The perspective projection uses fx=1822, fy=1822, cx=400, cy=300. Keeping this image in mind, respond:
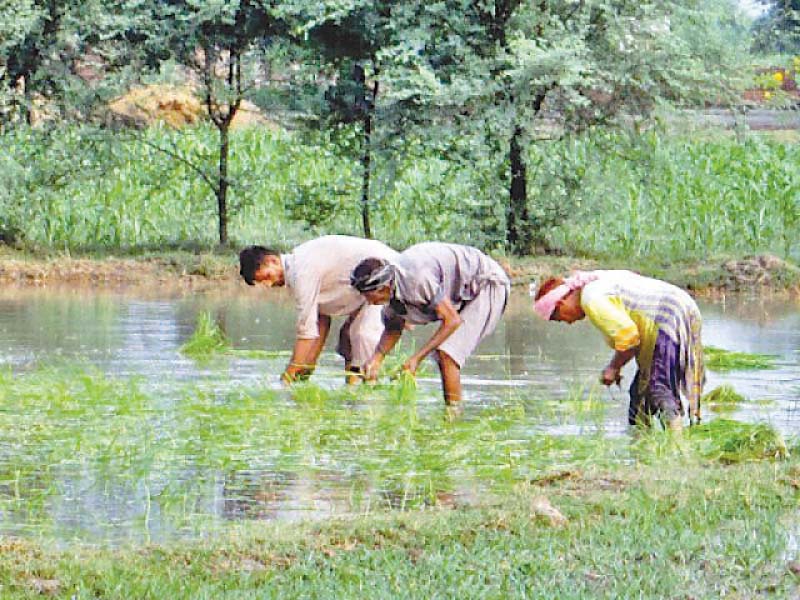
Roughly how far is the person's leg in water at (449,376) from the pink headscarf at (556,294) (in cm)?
147

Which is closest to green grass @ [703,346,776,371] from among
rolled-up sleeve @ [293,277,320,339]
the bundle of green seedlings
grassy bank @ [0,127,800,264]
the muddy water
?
the muddy water

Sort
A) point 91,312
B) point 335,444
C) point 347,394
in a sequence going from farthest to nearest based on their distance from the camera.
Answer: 1. point 91,312
2. point 347,394
3. point 335,444

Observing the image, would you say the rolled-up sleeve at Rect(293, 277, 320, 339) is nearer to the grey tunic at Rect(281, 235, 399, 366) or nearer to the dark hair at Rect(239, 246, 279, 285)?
the grey tunic at Rect(281, 235, 399, 366)

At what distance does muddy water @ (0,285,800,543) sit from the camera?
28.1 feet

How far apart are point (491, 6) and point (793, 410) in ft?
39.6

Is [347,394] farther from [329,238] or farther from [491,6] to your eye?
[491,6]

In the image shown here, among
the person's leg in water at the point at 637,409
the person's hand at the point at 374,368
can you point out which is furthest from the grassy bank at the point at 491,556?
the person's hand at the point at 374,368

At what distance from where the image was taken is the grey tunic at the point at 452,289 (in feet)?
37.2

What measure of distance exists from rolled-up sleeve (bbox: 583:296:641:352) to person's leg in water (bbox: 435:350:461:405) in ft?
5.34

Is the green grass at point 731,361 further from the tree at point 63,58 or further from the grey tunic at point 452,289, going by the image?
the tree at point 63,58

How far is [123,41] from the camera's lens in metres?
23.8

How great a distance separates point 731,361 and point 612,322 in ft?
14.7

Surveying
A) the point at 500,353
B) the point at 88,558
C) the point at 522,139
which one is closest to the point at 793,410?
the point at 500,353

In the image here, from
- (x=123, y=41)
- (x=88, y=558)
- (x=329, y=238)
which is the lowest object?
(x=88, y=558)
